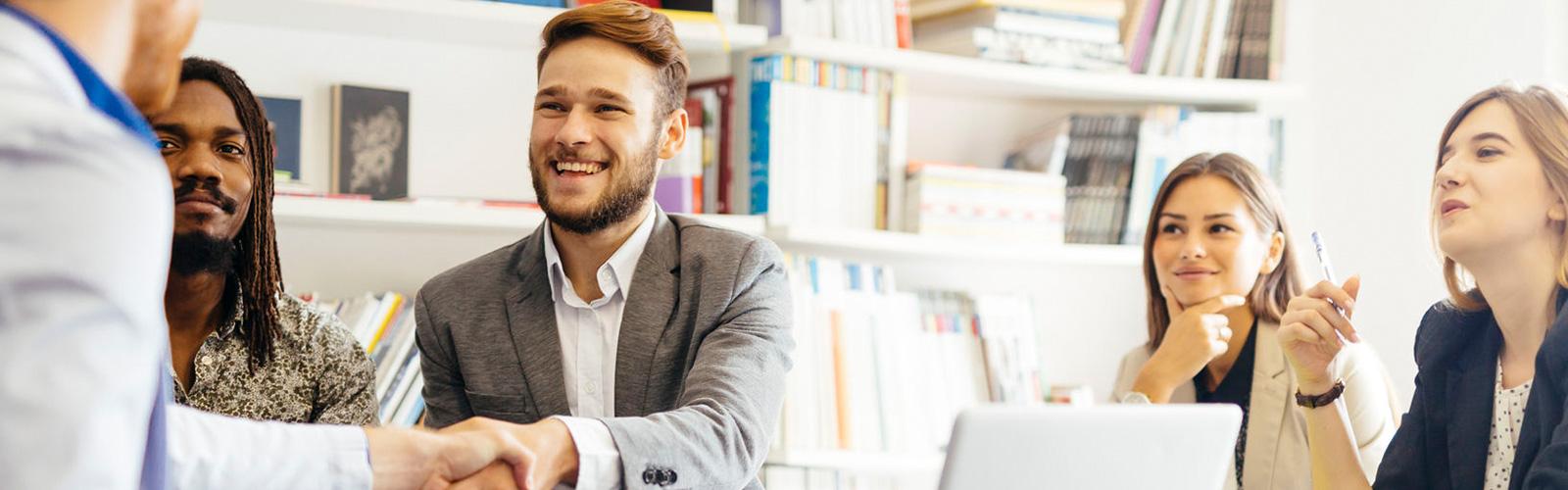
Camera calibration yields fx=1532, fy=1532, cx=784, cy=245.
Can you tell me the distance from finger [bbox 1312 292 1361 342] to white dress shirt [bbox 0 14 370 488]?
167cm

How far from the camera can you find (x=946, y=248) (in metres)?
2.97

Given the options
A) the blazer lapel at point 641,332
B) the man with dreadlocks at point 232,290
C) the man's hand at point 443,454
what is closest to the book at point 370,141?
the man with dreadlocks at point 232,290

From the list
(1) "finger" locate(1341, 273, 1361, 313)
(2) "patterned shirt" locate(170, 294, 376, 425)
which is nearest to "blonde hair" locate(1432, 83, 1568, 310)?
(1) "finger" locate(1341, 273, 1361, 313)

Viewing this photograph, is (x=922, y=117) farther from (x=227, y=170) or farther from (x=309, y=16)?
(x=227, y=170)

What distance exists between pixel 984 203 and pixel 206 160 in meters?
1.55

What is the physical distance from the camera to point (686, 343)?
1.99 meters

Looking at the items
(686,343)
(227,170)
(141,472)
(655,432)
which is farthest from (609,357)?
(141,472)

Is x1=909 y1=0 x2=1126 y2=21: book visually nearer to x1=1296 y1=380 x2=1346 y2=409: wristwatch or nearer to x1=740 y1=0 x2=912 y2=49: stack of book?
x1=740 y1=0 x2=912 y2=49: stack of book

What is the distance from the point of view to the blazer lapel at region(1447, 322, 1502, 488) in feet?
6.38

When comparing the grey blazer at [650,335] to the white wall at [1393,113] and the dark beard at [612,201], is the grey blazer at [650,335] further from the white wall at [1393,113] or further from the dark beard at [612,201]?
the white wall at [1393,113]

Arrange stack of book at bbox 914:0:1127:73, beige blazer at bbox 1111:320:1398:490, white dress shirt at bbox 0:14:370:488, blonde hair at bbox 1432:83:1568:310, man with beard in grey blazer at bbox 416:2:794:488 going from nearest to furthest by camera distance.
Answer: white dress shirt at bbox 0:14:370:488 < blonde hair at bbox 1432:83:1568:310 < man with beard in grey blazer at bbox 416:2:794:488 < beige blazer at bbox 1111:320:1398:490 < stack of book at bbox 914:0:1127:73

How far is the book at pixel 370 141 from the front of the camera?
2.69 metres

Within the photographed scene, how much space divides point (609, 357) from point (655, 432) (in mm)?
363

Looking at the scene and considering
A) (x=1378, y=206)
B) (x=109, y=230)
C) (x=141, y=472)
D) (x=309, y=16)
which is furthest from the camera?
(x=1378, y=206)
